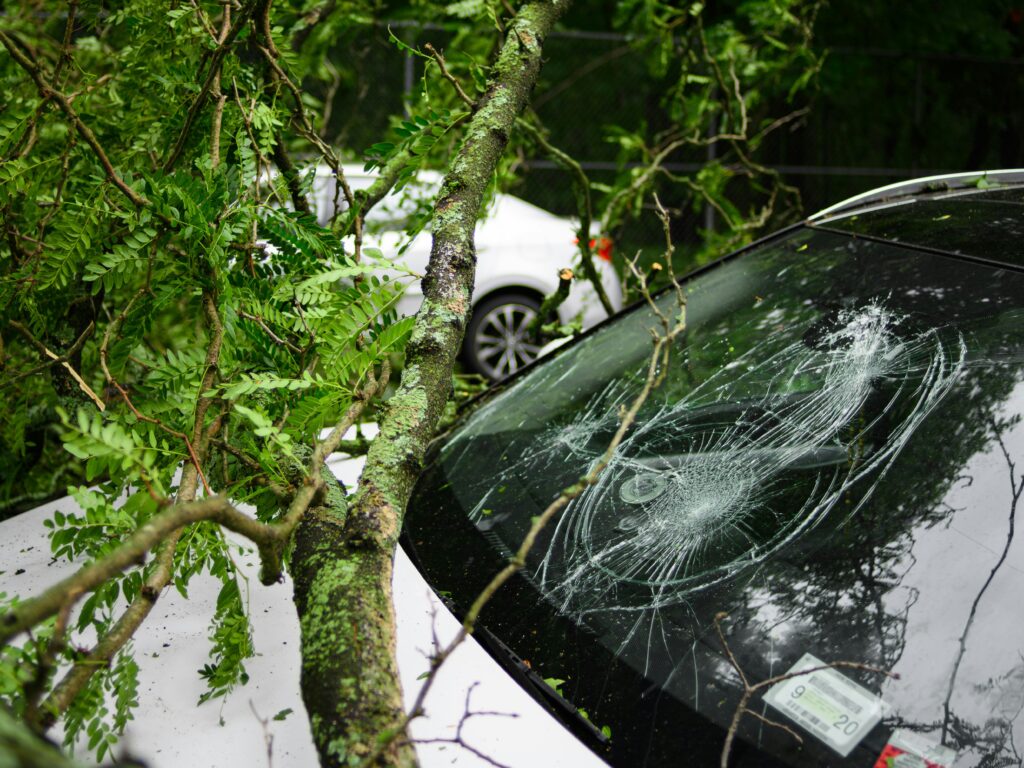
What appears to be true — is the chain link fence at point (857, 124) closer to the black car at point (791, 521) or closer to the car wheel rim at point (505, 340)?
the car wheel rim at point (505, 340)

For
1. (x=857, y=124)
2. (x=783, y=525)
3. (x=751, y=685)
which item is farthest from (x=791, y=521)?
(x=857, y=124)

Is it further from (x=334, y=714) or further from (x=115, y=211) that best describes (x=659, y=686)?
(x=115, y=211)

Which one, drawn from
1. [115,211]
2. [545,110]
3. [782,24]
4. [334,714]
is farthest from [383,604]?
[545,110]

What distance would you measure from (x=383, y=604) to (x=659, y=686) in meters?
0.42

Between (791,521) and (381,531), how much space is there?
64 centimetres

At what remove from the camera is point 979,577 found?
1362 mm

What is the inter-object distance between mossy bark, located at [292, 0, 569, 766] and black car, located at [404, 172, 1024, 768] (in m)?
0.29

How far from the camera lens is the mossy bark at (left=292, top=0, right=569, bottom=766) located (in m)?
1.17

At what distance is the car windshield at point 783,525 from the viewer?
4.29 ft

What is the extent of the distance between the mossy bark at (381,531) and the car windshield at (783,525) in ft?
0.94

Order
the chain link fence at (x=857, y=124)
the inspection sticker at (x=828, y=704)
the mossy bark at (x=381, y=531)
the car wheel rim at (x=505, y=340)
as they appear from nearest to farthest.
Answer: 1. the mossy bark at (x=381, y=531)
2. the inspection sticker at (x=828, y=704)
3. the car wheel rim at (x=505, y=340)
4. the chain link fence at (x=857, y=124)

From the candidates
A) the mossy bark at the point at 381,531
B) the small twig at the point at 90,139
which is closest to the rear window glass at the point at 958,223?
the mossy bark at the point at 381,531

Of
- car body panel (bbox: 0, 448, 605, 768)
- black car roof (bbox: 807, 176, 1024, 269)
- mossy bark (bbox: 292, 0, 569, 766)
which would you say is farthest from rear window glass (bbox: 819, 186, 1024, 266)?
car body panel (bbox: 0, 448, 605, 768)

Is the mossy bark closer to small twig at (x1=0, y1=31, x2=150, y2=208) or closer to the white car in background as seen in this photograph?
small twig at (x1=0, y1=31, x2=150, y2=208)
